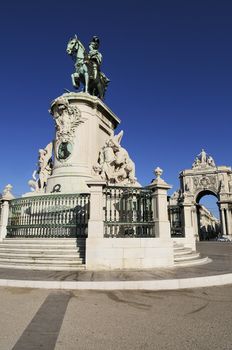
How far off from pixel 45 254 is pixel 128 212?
11.5ft

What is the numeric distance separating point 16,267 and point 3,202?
5.96 metres

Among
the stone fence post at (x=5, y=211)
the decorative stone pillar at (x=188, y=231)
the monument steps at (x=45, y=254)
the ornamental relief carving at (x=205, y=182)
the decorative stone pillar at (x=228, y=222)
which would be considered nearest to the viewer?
the monument steps at (x=45, y=254)

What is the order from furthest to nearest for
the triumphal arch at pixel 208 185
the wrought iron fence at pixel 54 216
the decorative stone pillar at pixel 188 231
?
the triumphal arch at pixel 208 185
the decorative stone pillar at pixel 188 231
the wrought iron fence at pixel 54 216

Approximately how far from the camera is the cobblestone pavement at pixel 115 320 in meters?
3.78

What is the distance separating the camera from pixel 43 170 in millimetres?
18234

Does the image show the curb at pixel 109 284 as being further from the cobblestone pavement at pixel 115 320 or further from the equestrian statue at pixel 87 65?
the equestrian statue at pixel 87 65

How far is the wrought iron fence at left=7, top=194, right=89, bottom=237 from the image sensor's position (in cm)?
1190

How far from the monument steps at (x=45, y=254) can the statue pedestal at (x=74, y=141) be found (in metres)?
4.67

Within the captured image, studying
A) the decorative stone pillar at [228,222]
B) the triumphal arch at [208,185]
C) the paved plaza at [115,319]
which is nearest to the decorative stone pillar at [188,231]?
the paved plaza at [115,319]

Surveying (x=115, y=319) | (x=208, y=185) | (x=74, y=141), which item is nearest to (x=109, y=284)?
(x=115, y=319)

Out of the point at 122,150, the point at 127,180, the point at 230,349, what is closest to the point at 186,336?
the point at 230,349

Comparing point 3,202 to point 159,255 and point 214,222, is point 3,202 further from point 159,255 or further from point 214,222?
point 214,222

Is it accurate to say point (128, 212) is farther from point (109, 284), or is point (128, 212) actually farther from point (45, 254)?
point (109, 284)

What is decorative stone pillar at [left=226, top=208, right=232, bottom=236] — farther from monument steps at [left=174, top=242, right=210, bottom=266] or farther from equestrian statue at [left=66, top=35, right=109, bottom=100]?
monument steps at [left=174, top=242, right=210, bottom=266]
